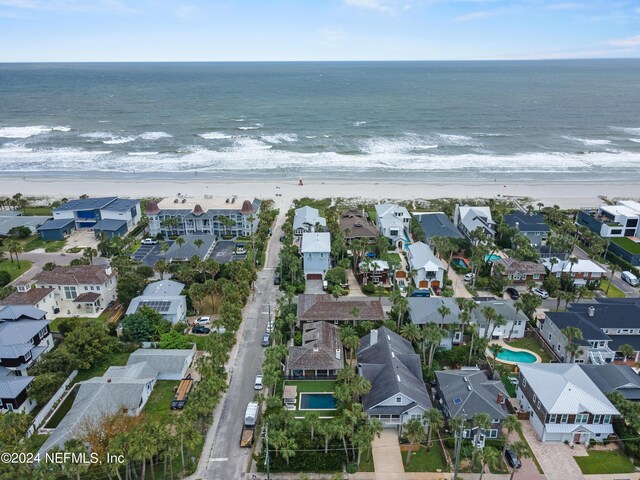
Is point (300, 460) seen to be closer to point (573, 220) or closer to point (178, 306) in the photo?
point (178, 306)

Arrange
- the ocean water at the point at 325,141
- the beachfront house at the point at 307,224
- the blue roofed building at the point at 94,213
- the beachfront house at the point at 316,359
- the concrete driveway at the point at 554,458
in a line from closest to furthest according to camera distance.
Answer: the concrete driveway at the point at 554,458, the beachfront house at the point at 316,359, the beachfront house at the point at 307,224, the blue roofed building at the point at 94,213, the ocean water at the point at 325,141

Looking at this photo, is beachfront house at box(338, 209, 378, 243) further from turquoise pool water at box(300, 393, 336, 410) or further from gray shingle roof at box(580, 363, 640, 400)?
gray shingle roof at box(580, 363, 640, 400)

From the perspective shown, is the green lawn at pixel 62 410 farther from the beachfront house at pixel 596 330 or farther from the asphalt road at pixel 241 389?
the beachfront house at pixel 596 330

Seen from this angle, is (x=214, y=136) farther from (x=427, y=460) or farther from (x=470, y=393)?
(x=427, y=460)

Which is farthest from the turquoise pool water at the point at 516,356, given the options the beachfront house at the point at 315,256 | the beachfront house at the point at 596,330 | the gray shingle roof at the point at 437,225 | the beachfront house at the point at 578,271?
the gray shingle roof at the point at 437,225

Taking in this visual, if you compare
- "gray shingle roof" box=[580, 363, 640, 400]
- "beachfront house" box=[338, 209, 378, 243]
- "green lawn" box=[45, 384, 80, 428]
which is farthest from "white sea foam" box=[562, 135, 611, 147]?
"green lawn" box=[45, 384, 80, 428]

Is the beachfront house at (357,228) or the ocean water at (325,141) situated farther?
the ocean water at (325,141)
